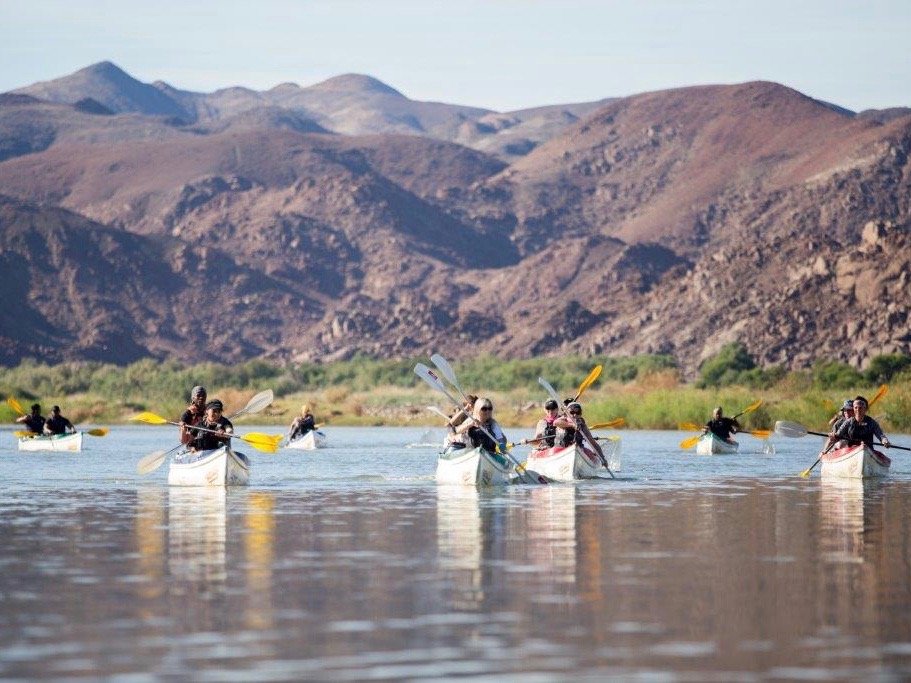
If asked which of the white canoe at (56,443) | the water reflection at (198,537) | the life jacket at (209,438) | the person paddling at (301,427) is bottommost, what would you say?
the water reflection at (198,537)

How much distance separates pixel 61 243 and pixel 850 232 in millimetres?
74065

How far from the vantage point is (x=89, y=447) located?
197ft

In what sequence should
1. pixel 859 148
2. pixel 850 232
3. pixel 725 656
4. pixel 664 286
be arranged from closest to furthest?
pixel 725 656 < pixel 664 286 < pixel 850 232 < pixel 859 148

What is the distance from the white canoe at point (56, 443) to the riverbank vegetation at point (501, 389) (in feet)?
82.0

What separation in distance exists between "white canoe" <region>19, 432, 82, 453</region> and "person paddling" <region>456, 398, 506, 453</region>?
2233 cm

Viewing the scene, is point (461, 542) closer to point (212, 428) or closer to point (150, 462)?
point (212, 428)

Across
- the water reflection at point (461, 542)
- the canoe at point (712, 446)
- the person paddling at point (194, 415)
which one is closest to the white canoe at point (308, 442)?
the canoe at point (712, 446)

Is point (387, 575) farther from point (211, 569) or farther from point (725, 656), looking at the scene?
point (725, 656)

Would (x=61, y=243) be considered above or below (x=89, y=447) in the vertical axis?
above

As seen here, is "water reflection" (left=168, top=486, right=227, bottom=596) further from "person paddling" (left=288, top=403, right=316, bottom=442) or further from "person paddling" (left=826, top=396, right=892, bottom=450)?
"person paddling" (left=288, top=403, right=316, bottom=442)

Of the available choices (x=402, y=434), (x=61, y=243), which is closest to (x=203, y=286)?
(x=61, y=243)

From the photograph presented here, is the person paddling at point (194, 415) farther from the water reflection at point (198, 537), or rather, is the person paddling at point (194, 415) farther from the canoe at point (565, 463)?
the canoe at point (565, 463)

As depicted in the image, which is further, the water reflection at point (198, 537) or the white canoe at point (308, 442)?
the white canoe at point (308, 442)

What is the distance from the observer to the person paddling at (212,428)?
116 feet
